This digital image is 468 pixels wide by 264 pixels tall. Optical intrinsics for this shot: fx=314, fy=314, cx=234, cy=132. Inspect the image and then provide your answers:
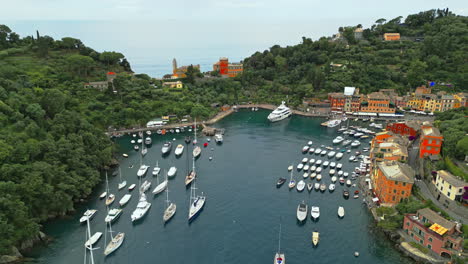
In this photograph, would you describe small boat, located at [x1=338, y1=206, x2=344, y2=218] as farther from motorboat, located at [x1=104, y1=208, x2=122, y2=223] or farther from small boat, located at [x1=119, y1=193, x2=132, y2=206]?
small boat, located at [x1=119, y1=193, x2=132, y2=206]

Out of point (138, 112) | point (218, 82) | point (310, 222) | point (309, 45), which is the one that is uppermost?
point (309, 45)

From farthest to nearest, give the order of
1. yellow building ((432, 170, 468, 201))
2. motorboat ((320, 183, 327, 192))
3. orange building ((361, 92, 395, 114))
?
orange building ((361, 92, 395, 114)) < motorboat ((320, 183, 327, 192)) < yellow building ((432, 170, 468, 201))

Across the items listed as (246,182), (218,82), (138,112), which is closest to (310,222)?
(246,182)

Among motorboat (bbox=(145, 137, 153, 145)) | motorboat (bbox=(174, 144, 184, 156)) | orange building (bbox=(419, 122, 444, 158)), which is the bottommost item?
motorboat (bbox=(174, 144, 184, 156))

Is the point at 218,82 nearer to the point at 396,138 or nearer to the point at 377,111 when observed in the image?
the point at 377,111

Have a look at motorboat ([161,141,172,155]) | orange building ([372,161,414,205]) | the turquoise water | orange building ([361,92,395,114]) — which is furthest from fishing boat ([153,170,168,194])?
orange building ([361,92,395,114])

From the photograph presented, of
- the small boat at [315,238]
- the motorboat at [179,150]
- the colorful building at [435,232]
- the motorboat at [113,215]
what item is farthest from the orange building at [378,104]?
the motorboat at [113,215]
